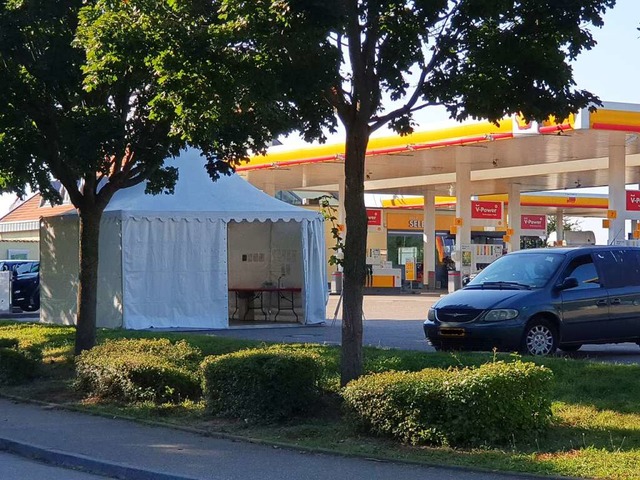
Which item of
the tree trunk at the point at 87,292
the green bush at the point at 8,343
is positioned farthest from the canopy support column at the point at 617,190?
the green bush at the point at 8,343

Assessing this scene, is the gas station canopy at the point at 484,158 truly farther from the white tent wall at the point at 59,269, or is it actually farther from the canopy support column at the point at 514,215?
the white tent wall at the point at 59,269

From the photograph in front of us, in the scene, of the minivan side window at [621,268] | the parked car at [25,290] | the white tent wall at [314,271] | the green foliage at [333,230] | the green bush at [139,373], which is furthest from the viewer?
the parked car at [25,290]

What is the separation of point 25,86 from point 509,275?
26.8ft

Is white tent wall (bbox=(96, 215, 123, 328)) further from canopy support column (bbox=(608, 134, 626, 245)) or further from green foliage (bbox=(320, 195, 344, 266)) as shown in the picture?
canopy support column (bbox=(608, 134, 626, 245))

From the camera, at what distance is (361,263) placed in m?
11.2

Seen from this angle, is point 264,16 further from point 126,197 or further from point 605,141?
point 605,141

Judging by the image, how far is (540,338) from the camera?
15.2m

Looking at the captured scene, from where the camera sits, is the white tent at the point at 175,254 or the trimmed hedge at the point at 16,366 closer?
the trimmed hedge at the point at 16,366

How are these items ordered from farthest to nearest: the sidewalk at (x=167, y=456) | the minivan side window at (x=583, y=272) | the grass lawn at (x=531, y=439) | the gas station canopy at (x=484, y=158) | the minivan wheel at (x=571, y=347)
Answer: the gas station canopy at (x=484, y=158) < the minivan side window at (x=583, y=272) < the minivan wheel at (x=571, y=347) < the sidewalk at (x=167, y=456) < the grass lawn at (x=531, y=439)

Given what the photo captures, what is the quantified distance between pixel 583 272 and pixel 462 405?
7.28 metres

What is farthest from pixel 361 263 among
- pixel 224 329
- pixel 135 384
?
pixel 224 329

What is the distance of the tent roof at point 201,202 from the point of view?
2325cm

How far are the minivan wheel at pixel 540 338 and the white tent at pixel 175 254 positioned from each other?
9699 millimetres

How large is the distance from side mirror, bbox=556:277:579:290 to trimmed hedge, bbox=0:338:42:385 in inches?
320
